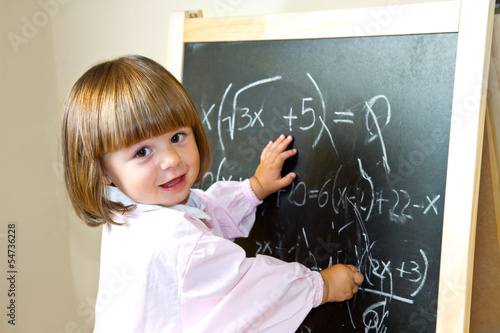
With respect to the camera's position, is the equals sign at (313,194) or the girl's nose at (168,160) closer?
the girl's nose at (168,160)

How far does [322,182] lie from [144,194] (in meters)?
0.38

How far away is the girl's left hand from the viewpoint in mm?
1121

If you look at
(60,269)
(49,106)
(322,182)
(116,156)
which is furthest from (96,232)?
(322,182)

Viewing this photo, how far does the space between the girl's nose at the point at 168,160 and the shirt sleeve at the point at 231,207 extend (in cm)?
23

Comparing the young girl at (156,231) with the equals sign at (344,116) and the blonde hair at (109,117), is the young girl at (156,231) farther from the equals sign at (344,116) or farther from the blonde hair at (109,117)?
the equals sign at (344,116)

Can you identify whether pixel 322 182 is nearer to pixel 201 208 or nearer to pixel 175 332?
pixel 201 208

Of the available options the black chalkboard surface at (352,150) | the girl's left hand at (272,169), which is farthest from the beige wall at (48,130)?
the girl's left hand at (272,169)

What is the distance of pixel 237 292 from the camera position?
0.93 meters

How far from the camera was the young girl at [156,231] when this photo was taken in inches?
36.1
